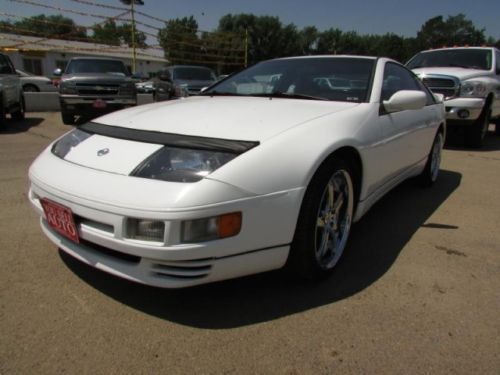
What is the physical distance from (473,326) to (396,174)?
1415 mm

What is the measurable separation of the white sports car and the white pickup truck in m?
4.68

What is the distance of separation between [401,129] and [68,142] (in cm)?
228

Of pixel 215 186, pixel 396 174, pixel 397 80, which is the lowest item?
pixel 396 174

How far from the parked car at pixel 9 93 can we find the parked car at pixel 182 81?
3.10 meters

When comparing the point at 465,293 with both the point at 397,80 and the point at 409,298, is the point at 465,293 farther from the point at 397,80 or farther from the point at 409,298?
the point at 397,80

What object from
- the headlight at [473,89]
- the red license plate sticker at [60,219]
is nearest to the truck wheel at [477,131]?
the headlight at [473,89]

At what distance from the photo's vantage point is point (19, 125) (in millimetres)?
8398

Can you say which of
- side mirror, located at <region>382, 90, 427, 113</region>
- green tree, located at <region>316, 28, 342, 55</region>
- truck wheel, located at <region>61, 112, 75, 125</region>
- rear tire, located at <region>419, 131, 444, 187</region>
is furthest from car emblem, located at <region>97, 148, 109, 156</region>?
green tree, located at <region>316, 28, 342, 55</region>

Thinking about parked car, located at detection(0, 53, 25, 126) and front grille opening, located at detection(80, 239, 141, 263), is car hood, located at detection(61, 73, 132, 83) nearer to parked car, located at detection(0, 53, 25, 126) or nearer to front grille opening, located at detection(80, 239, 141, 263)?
parked car, located at detection(0, 53, 25, 126)

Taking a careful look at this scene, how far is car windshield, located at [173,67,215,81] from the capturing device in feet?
35.4

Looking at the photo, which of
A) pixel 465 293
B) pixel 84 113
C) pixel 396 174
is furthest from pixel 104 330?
pixel 84 113

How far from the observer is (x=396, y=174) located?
312cm

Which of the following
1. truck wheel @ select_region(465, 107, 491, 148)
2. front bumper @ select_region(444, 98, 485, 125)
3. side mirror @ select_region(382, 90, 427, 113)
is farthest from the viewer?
truck wheel @ select_region(465, 107, 491, 148)

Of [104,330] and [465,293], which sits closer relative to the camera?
[104,330]
